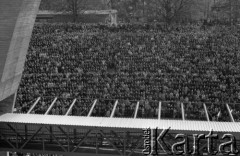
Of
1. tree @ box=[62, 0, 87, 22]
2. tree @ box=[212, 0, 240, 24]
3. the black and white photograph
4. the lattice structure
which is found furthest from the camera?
tree @ box=[212, 0, 240, 24]

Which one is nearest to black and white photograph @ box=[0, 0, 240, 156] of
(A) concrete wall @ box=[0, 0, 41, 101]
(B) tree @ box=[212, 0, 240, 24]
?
(A) concrete wall @ box=[0, 0, 41, 101]

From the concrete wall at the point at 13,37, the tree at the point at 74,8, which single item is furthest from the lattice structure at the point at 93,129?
the tree at the point at 74,8

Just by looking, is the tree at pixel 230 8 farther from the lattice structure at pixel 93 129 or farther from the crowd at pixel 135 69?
the lattice structure at pixel 93 129

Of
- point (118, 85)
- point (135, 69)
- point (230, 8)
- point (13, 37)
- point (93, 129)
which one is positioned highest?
point (230, 8)

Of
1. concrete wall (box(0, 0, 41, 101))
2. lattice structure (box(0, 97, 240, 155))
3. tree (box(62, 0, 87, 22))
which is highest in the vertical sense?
tree (box(62, 0, 87, 22))

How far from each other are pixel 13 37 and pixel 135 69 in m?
13.4

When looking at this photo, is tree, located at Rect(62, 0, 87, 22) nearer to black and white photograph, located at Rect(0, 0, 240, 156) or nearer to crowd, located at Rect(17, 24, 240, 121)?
black and white photograph, located at Rect(0, 0, 240, 156)

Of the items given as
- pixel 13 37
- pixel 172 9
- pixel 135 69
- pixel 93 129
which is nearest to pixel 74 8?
pixel 172 9

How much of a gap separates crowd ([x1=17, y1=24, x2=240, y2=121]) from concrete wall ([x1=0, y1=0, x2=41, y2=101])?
5607 mm

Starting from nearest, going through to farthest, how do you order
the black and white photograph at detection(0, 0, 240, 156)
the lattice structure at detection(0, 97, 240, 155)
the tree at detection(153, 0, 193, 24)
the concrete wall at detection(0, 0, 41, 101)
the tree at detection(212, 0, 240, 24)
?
the lattice structure at detection(0, 97, 240, 155) → the black and white photograph at detection(0, 0, 240, 156) → the concrete wall at detection(0, 0, 41, 101) → the tree at detection(153, 0, 193, 24) → the tree at detection(212, 0, 240, 24)

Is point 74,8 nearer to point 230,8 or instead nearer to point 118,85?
point 230,8

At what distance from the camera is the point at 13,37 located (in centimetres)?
1579

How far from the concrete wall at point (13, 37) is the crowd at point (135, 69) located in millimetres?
5607

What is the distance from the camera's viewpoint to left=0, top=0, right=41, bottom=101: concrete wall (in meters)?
15.4
